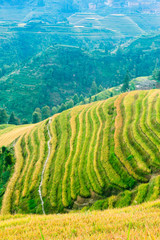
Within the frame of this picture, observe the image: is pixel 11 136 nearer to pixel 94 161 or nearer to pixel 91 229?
pixel 94 161

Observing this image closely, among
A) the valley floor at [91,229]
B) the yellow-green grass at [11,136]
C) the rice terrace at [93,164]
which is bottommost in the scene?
the yellow-green grass at [11,136]

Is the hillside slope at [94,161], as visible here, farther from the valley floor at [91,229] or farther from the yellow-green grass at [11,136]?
the valley floor at [91,229]

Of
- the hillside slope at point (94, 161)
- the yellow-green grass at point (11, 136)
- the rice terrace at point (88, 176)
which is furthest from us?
the yellow-green grass at point (11, 136)

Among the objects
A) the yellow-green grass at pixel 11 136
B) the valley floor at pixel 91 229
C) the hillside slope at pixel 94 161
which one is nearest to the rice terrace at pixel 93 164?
the hillside slope at pixel 94 161

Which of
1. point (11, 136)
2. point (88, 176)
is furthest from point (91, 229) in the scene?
point (11, 136)

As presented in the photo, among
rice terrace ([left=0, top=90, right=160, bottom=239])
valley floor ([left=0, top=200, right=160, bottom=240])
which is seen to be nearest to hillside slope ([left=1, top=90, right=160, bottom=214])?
rice terrace ([left=0, top=90, right=160, bottom=239])

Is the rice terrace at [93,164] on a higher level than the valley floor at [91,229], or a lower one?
lower

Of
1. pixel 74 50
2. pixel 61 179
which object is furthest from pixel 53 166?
pixel 74 50

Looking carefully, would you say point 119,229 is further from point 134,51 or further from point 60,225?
point 134,51
